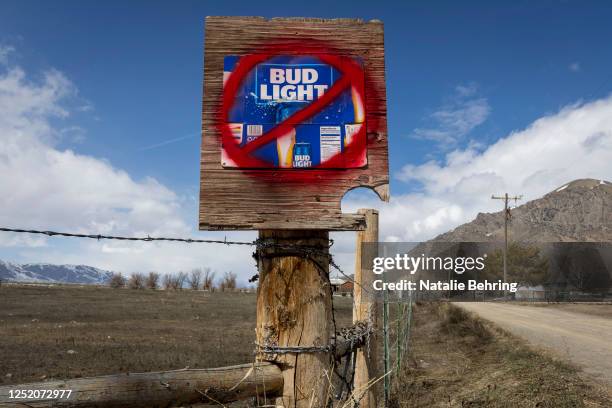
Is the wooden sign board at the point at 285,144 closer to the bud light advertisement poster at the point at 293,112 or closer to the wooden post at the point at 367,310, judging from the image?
the bud light advertisement poster at the point at 293,112

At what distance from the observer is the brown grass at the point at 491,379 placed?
7.42 metres

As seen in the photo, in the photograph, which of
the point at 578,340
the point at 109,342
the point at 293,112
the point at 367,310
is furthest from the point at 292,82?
the point at 578,340

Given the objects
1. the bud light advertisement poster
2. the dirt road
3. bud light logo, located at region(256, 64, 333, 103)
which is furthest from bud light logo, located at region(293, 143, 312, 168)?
the dirt road

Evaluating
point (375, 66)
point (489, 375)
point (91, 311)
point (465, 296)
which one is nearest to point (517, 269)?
point (465, 296)

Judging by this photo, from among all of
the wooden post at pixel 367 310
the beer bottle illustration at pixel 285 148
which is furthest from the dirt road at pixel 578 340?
the beer bottle illustration at pixel 285 148

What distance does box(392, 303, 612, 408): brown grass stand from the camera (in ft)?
24.3

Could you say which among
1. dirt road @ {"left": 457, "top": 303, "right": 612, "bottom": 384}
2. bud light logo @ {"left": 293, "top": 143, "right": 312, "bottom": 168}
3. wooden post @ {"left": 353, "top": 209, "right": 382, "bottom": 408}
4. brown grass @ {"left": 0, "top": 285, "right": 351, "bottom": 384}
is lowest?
brown grass @ {"left": 0, "top": 285, "right": 351, "bottom": 384}

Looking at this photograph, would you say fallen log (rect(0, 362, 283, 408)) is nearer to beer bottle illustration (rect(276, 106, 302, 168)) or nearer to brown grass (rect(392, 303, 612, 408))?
beer bottle illustration (rect(276, 106, 302, 168))

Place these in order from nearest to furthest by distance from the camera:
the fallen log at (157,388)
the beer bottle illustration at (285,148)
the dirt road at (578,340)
Result: the fallen log at (157,388) → the beer bottle illustration at (285,148) → the dirt road at (578,340)

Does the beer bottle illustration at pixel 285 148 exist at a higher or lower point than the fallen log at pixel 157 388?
higher

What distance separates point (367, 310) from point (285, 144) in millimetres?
4017

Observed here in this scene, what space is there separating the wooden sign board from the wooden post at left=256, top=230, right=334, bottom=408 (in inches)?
4.7

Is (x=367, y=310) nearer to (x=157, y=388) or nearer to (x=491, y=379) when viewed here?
(x=157, y=388)

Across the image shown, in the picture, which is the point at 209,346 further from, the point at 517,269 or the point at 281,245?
the point at 517,269
